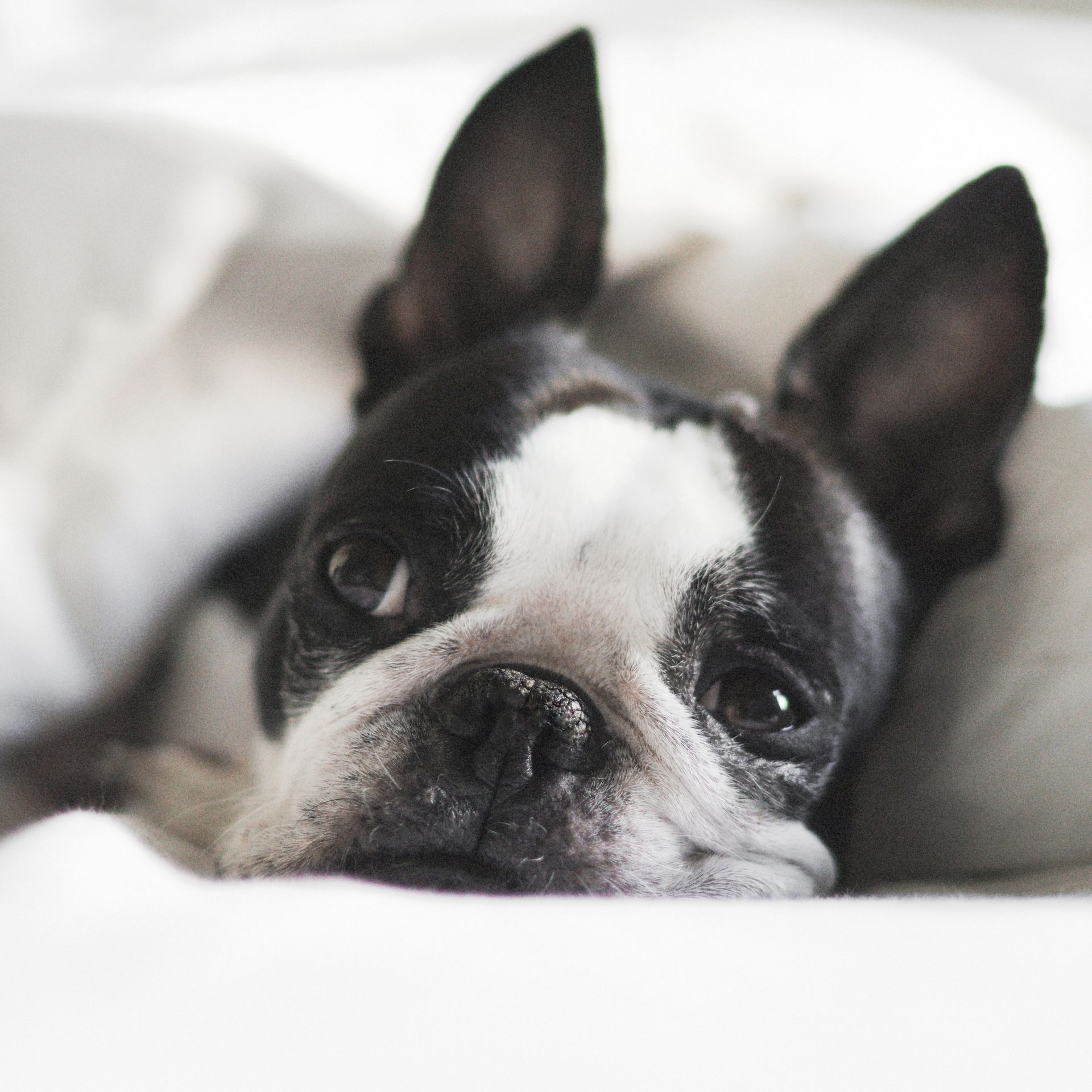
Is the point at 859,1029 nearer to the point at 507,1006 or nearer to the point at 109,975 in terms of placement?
the point at 507,1006

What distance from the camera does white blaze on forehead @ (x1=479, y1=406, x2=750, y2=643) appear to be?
1.09m

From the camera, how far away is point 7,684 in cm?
129

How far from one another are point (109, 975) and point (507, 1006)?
0.21 metres

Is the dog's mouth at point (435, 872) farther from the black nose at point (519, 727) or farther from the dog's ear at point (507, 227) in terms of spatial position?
the dog's ear at point (507, 227)

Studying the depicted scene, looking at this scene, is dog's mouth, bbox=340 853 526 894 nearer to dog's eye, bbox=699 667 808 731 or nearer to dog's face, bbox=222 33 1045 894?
dog's face, bbox=222 33 1045 894

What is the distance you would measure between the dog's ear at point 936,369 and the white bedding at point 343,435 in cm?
8

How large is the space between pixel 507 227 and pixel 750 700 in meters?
0.79

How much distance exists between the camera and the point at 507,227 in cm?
151

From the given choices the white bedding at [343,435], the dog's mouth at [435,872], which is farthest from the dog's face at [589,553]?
the white bedding at [343,435]

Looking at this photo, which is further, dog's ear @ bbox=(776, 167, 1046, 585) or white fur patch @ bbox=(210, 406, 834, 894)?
dog's ear @ bbox=(776, 167, 1046, 585)

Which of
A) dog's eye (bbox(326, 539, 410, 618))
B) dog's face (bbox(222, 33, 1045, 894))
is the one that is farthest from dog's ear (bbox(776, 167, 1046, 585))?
dog's eye (bbox(326, 539, 410, 618))

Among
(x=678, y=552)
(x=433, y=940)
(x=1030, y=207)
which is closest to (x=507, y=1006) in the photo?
(x=433, y=940)

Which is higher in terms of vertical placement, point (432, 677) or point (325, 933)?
point (325, 933)

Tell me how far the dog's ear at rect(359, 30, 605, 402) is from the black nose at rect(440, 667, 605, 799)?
75 cm
